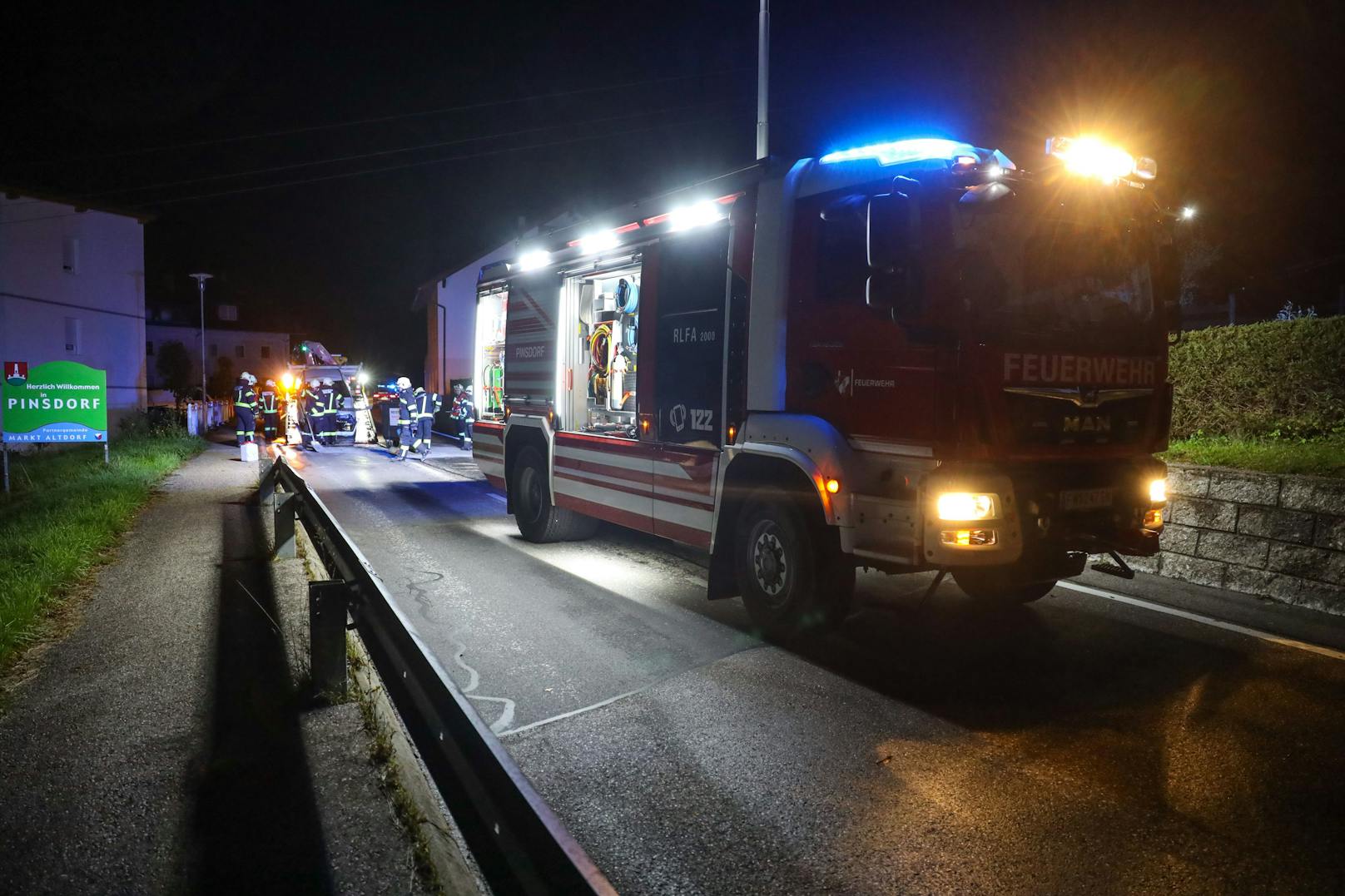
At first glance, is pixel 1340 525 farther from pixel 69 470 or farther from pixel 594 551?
pixel 69 470

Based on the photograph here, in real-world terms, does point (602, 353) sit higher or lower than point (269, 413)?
higher

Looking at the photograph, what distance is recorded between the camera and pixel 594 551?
8453mm

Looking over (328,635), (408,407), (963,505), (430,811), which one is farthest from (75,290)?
(430,811)

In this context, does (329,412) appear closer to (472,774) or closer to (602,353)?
(602,353)

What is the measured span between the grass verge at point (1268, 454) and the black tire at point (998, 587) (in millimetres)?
2189

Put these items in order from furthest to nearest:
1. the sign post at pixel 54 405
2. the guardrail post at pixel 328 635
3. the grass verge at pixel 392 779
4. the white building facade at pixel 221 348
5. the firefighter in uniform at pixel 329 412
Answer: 1. the white building facade at pixel 221 348
2. the firefighter in uniform at pixel 329 412
3. the sign post at pixel 54 405
4. the guardrail post at pixel 328 635
5. the grass verge at pixel 392 779

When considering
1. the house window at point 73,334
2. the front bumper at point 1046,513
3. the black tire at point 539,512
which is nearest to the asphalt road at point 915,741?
the front bumper at point 1046,513

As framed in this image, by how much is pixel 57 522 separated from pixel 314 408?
1333 cm

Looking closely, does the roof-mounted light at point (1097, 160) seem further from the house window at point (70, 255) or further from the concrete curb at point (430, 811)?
the house window at point (70, 255)

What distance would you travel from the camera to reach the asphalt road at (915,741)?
3.00 m

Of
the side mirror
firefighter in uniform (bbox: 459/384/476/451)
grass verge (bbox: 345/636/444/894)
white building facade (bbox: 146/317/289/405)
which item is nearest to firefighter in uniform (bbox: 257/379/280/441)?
firefighter in uniform (bbox: 459/384/476/451)

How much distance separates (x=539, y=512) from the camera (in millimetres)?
8875

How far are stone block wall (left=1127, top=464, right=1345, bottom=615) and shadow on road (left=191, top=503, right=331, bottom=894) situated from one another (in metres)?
6.44

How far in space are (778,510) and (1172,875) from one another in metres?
3.04
